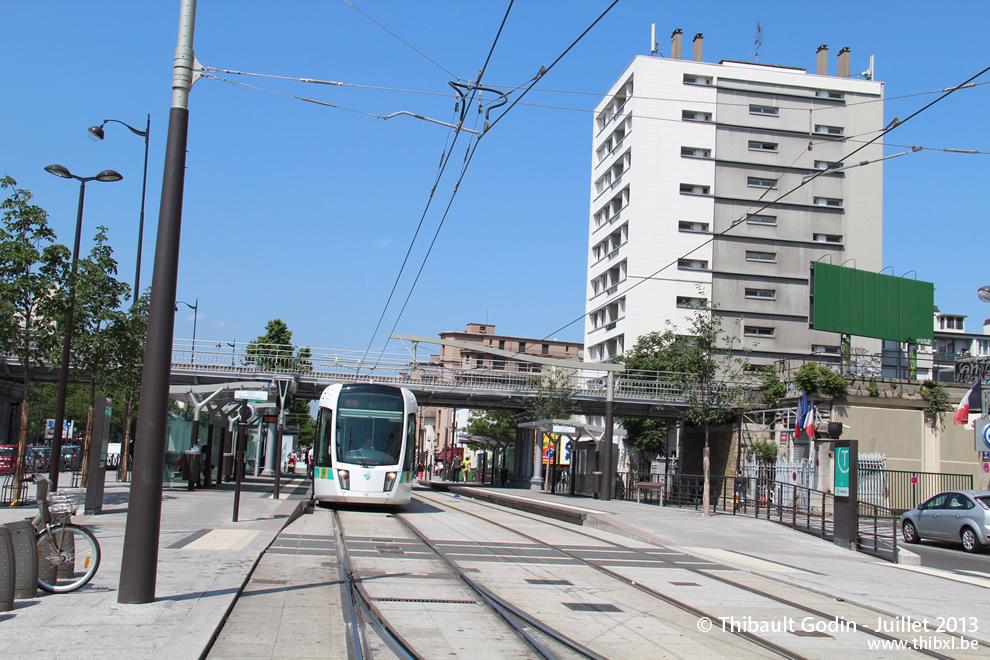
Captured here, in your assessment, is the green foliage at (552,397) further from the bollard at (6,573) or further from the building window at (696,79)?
the building window at (696,79)

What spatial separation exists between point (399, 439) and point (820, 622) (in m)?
14.1

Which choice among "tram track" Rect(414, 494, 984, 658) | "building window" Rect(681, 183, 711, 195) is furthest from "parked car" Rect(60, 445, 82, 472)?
"building window" Rect(681, 183, 711, 195)

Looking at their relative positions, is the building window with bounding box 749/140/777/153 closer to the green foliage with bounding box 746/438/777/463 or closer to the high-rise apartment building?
the high-rise apartment building

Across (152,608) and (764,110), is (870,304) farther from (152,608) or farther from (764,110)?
(152,608)

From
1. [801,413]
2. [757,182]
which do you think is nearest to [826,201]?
[757,182]

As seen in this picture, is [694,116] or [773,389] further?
[694,116]

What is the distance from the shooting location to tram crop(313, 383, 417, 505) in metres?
21.5

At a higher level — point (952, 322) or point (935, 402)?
point (952, 322)

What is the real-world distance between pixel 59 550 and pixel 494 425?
70273 mm

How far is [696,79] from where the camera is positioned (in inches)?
2682

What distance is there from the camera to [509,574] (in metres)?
11.5

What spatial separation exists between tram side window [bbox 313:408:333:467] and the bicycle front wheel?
43.5ft

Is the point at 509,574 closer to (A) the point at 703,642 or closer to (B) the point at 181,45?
(A) the point at 703,642

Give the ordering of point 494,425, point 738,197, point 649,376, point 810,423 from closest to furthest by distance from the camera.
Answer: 1. point 810,423
2. point 649,376
3. point 738,197
4. point 494,425
